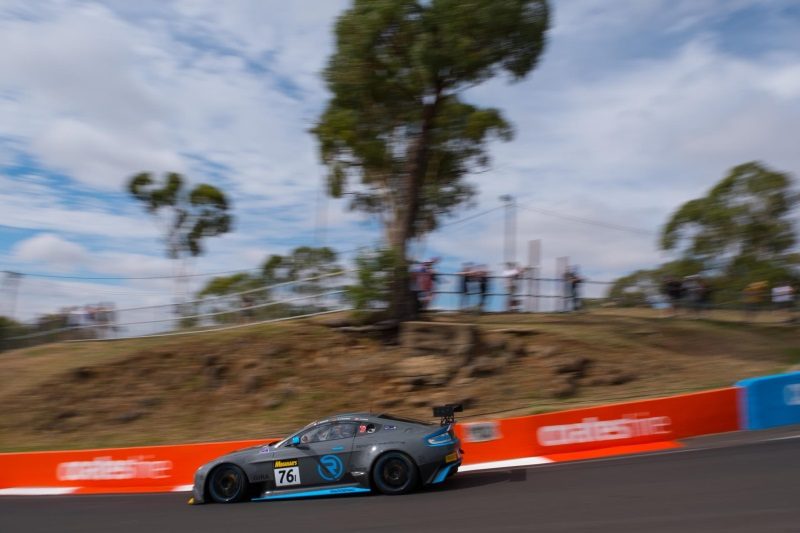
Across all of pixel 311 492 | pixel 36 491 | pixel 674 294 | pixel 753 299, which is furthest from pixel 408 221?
pixel 753 299

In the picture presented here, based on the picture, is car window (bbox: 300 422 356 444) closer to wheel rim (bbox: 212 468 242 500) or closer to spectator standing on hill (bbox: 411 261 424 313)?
wheel rim (bbox: 212 468 242 500)

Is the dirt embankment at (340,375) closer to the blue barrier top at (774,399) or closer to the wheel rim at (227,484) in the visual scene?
the blue barrier top at (774,399)

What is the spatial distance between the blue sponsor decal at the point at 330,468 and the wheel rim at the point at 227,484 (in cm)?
134

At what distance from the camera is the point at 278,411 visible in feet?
59.0

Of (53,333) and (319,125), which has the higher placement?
(319,125)

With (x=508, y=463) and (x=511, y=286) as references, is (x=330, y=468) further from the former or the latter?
(x=511, y=286)

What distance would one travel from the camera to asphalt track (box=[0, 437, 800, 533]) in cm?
733

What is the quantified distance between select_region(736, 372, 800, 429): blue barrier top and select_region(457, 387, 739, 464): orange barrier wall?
0.29m

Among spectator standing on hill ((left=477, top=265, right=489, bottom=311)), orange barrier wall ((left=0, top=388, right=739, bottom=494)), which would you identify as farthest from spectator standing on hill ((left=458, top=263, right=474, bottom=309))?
orange barrier wall ((left=0, top=388, right=739, bottom=494))

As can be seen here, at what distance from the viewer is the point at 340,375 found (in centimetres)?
1884

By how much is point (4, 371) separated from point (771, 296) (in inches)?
996

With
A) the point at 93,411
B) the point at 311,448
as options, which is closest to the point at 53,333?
the point at 93,411

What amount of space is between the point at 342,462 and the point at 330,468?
0.71 feet

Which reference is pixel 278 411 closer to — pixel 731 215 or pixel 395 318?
pixel 395 318
